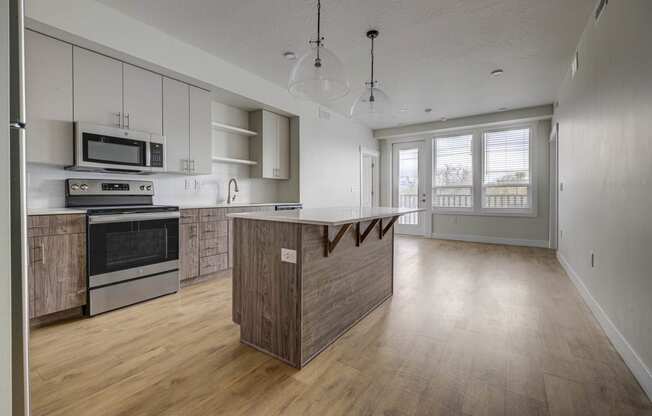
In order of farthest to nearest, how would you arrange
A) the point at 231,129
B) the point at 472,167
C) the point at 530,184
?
1. the point at 472,167
2. the point at 530,184
3. the point at 231,129

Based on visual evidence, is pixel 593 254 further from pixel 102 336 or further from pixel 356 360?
pixel 102 336

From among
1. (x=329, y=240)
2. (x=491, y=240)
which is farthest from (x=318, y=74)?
(x=491, y=240)

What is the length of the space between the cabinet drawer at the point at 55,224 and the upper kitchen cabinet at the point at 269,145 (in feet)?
8.14

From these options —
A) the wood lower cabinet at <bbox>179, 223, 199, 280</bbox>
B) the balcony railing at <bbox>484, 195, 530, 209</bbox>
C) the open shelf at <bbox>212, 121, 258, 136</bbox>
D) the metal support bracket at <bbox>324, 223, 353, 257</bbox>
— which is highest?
the open shelf at <bbox>212, 121, 258, 136</bbox>

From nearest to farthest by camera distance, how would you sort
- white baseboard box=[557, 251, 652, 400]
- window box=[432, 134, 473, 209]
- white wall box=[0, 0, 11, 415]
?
white wall box=[0, 0, 11, 415] < white baseboard box=[557, 251, 652, 400] < window box=[432, 134, 473, 209]

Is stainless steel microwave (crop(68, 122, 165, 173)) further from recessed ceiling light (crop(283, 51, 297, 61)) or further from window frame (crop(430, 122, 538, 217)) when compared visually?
window frame (crop(430, 122, 538, 217))

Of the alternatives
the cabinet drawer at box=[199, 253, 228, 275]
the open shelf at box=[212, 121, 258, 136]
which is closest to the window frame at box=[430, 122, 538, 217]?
the open shelf at box=[212, 121, 258, 136]

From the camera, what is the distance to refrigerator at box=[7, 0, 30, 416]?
2.87 feet

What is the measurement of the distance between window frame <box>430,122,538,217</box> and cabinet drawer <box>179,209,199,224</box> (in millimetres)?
5446

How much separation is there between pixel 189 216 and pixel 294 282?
209 centimetres

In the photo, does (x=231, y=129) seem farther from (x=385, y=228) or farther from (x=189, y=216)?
(x=385, y=228)

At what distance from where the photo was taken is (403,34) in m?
3.19

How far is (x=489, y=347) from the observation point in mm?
2086

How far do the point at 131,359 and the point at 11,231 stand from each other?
1436 millimetres
